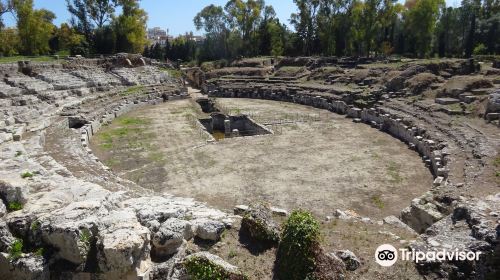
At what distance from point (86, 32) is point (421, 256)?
50698 mm

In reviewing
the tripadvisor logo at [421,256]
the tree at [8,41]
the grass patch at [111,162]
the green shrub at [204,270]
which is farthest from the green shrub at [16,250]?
the tree at [8,41]

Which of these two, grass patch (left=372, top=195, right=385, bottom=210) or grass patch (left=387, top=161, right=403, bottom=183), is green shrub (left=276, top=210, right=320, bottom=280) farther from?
grass patch (left=387, top=161, right=403, bottom=183)

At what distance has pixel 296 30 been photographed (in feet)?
181

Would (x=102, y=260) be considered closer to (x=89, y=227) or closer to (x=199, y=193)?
(x=89, y=227)

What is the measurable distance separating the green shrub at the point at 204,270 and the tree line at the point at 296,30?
42945 mm

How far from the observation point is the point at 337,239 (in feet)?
28.1

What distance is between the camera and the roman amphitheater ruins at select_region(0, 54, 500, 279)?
7.61 m

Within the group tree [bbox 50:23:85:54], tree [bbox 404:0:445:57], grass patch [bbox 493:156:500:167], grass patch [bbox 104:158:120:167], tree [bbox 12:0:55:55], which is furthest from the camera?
tree [bbox 404:0:445:57]

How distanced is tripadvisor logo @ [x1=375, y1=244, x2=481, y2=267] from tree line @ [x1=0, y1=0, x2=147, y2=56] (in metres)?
44.2

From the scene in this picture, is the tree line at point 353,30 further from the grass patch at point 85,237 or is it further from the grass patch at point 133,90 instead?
the grass patch at point 85,237

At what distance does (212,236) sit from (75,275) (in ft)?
9.04

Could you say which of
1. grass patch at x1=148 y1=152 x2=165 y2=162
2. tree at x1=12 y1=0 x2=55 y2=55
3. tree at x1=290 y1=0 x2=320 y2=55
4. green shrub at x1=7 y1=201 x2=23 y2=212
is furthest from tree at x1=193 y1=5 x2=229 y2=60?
green shrub at x1=7 y1=201 x2=23 y2=212

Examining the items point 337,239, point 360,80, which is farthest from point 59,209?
point 360,80

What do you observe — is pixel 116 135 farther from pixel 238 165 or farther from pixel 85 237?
pixel 85 237
